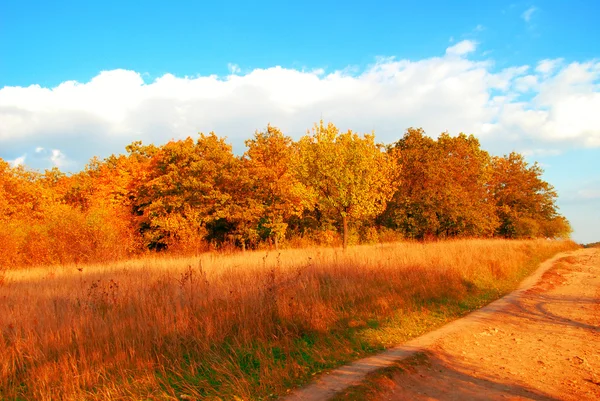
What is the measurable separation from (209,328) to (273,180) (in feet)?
76.5

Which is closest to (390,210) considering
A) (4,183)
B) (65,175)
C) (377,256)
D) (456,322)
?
(377,256)

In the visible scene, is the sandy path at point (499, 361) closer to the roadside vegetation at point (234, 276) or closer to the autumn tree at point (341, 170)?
the roadside vegetation at point (234, 276)

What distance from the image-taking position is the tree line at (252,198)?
2161 cm

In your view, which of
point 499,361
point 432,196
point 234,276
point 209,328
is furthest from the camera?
point 432,196

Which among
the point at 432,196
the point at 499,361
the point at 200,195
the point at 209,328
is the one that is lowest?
the point at 499,361

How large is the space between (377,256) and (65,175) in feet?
147

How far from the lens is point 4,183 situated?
1344 inches

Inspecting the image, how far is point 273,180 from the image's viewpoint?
2922cm

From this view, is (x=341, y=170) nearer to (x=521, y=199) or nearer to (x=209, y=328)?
(x=209, y=328)

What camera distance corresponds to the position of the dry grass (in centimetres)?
490

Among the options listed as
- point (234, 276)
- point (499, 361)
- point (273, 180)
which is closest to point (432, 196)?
point (273, 180)

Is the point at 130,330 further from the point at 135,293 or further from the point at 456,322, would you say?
the point at 456,322

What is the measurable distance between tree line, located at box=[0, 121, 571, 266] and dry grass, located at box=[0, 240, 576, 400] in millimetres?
11233

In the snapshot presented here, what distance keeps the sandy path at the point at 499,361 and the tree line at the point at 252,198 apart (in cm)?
1383
